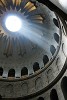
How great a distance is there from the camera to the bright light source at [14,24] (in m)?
22.5

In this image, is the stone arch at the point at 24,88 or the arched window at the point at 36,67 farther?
the arched window at the point at 36,67

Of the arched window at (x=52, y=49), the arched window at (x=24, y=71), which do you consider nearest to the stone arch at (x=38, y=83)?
the arched window at (x=24, y=71)

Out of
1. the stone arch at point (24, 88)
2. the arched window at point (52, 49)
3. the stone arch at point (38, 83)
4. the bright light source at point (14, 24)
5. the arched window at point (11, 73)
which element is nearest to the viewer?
the stone arch at point (38, 83)

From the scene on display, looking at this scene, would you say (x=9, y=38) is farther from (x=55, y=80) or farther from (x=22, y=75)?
(x=55, y=80)

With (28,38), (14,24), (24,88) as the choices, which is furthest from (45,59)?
(14,24)

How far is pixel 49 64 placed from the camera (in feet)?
60.6

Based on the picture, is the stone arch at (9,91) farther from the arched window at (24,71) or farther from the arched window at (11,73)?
the arched window at (24,71)

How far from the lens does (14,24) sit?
915 inches

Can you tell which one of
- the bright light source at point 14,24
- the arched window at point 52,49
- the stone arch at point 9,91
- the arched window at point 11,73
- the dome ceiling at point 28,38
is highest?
the bright light source at point 14,24

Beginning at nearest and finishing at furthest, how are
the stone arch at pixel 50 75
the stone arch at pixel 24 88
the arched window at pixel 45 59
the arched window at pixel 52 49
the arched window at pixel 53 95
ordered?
the arched window at pixel 53 95
the stone arch at pixel 50 75
the stone arch at pixel 24 88
the arched window at pixel 52 49
the arched window at pixel 45 59

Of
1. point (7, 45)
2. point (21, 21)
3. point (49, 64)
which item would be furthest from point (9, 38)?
point (49, 64)

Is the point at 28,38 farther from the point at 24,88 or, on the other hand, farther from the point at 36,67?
the point at 24,88

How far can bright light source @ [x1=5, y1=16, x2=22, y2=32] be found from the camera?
2251 centimetres

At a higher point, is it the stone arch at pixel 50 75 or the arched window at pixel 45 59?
the arched window at pixel 45 59
